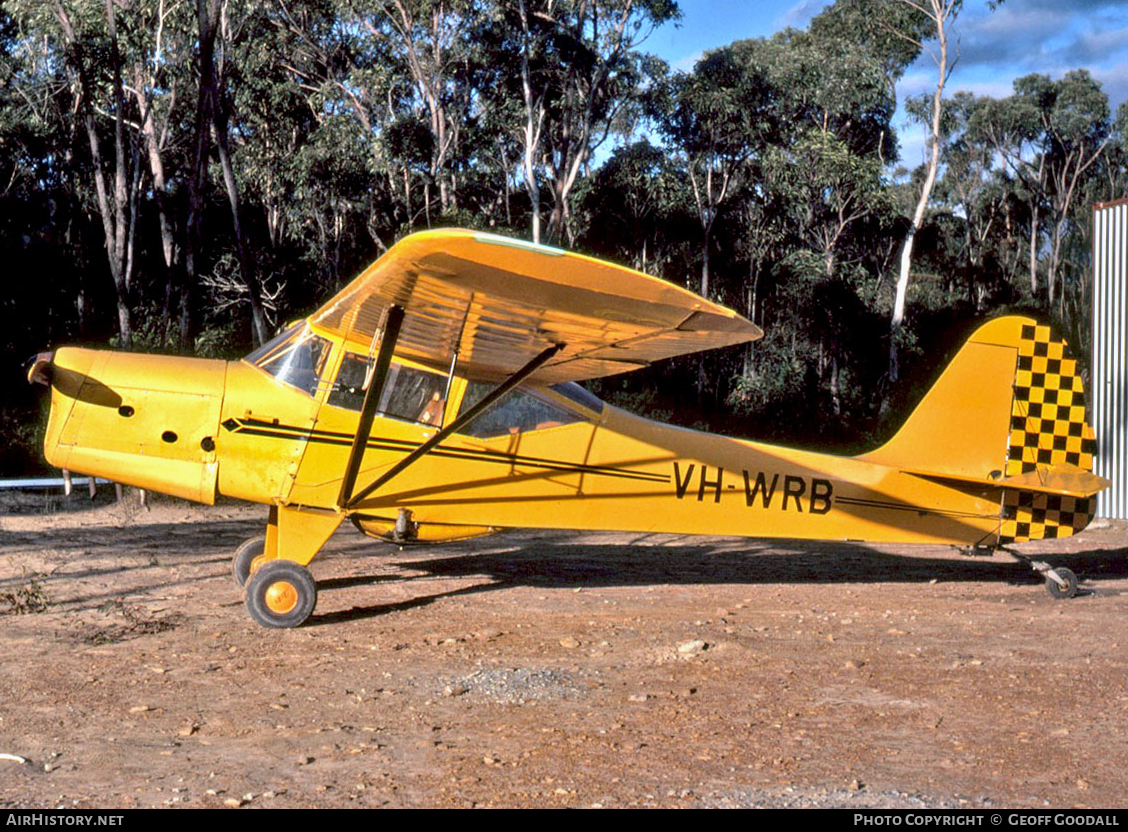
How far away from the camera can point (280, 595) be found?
26.3ft

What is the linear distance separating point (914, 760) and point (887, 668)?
2.00 meters

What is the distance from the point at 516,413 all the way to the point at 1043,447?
15.4 ft

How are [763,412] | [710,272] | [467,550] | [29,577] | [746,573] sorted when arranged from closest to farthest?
[29,577]
[746,573]
[467,550]
[763,412]
[710,272]

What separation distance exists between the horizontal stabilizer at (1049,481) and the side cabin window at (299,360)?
519cm

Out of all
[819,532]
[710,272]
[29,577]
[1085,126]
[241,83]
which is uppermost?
[1085,126]

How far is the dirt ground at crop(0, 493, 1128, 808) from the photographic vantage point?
15.1ft

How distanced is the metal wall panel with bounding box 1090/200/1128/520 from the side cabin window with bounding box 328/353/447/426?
1229 cm

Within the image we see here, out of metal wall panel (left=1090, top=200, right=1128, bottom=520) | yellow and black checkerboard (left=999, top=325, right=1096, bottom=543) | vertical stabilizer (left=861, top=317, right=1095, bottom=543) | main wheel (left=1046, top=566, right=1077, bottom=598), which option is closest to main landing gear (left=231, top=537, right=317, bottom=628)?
vertical stabilizer (left=861, top=317, right=1095, bottom=543)

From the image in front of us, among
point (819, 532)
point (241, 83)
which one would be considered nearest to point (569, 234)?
point (241, 83)

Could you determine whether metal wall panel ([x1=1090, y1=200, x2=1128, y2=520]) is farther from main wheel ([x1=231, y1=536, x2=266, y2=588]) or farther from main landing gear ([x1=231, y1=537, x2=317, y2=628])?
main landing gear ([x1=231, y1=537, x2=317, y2=628])

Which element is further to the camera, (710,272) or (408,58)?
(710,272)

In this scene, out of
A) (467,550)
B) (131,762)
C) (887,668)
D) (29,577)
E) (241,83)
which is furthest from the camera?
(241,83)

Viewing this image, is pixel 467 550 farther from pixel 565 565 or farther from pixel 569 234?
pixel 569 234

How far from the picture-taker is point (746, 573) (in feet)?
37.2
